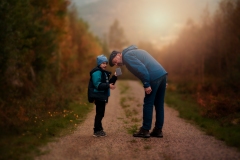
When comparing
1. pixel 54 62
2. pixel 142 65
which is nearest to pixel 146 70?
pixel 142 65

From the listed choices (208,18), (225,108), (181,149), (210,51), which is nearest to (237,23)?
(208,18)

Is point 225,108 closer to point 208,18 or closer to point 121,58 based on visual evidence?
point 121,58

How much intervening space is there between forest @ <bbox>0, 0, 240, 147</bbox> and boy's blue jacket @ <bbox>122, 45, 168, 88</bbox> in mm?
3033

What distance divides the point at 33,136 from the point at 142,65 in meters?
2.96

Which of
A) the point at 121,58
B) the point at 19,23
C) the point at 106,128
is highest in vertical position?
the point at 19,23

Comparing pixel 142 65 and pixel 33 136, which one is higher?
pixel 142 65

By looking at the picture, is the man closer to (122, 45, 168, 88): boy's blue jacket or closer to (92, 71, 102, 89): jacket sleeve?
(122, 45, 168, 88): boy's blue jacket

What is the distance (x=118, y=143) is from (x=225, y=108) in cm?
513

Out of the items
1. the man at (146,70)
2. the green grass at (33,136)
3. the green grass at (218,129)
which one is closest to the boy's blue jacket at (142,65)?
the man at (146,70)

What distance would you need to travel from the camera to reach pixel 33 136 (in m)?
6.98

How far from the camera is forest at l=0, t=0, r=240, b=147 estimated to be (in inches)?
424

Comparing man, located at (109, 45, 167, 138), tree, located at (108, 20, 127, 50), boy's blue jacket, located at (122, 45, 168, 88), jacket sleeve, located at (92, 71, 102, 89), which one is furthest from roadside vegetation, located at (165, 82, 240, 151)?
tree, located at (108, 20, 127, 50)

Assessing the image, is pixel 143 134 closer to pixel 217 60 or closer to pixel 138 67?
pixel 138 67

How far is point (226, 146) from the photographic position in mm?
6340
